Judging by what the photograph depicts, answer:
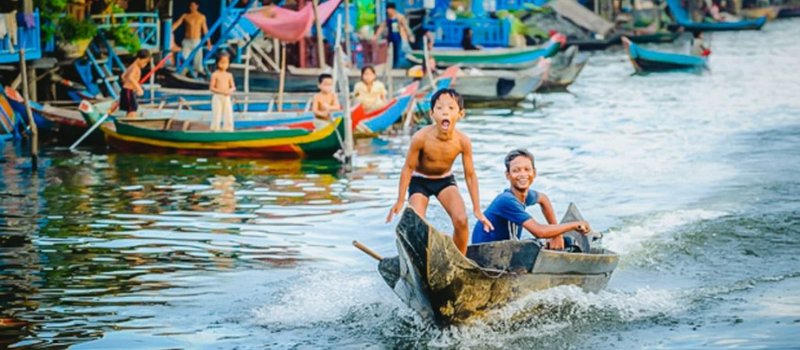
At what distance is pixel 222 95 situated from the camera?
20938 mm

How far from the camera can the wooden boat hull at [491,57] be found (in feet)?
108

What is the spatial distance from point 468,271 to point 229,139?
11.6 metres

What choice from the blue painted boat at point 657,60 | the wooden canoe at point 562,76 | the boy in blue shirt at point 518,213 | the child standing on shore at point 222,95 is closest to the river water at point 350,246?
the boy in blue shirt at point 518,213

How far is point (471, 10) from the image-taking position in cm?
4681

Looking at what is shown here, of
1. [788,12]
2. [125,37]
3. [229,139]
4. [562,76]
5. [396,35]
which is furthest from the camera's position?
[788,12]

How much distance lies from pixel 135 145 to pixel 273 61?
9.20m

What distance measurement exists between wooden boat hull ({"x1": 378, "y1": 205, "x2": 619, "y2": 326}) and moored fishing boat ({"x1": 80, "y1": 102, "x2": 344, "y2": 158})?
10.3 m

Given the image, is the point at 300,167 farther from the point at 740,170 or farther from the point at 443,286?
the point at 443,286

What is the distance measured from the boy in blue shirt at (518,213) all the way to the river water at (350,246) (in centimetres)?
46

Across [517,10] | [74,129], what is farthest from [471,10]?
[74,129]

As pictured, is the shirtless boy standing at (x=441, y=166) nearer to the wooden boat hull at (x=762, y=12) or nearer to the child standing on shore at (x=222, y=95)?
the child standing on shore at (x=222, y=95)

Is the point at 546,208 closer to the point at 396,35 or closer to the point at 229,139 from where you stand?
the point at 229,139

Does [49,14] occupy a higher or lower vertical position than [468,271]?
higher

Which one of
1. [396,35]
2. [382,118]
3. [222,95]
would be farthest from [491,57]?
[222,95]
